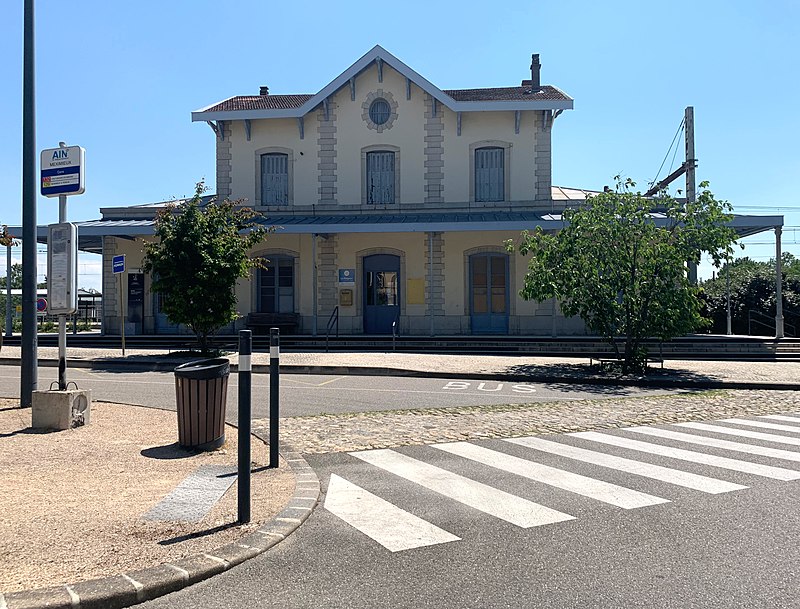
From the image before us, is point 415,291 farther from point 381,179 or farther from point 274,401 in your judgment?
point 274,401

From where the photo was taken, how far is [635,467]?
22.5ft

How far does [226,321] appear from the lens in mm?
19109

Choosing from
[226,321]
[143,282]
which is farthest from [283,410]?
[143,282]

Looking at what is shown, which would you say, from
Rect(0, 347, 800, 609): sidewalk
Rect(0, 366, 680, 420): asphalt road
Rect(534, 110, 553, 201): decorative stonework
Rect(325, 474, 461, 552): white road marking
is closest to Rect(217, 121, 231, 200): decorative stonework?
Rect(534, 110, 553, 201): decorative stonework

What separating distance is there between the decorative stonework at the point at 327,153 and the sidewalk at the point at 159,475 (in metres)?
15.1

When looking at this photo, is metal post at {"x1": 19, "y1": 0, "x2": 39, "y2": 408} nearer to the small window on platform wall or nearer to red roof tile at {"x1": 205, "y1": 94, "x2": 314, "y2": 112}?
the small window on platform wall

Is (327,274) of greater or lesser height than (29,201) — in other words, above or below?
below

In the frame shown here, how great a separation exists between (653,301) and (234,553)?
1390cm

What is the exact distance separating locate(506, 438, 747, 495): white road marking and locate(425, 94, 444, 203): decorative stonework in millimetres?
19123

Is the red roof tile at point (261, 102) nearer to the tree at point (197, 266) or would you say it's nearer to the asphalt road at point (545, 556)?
the tree at point (197, 266)

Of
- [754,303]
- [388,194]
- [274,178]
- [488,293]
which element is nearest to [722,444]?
[488,293]

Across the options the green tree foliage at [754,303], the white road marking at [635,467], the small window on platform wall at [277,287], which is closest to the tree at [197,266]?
the small window on platform wall at [277,287]

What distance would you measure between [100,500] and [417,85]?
76.9 ft

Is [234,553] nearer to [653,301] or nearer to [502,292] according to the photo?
[653,301]
